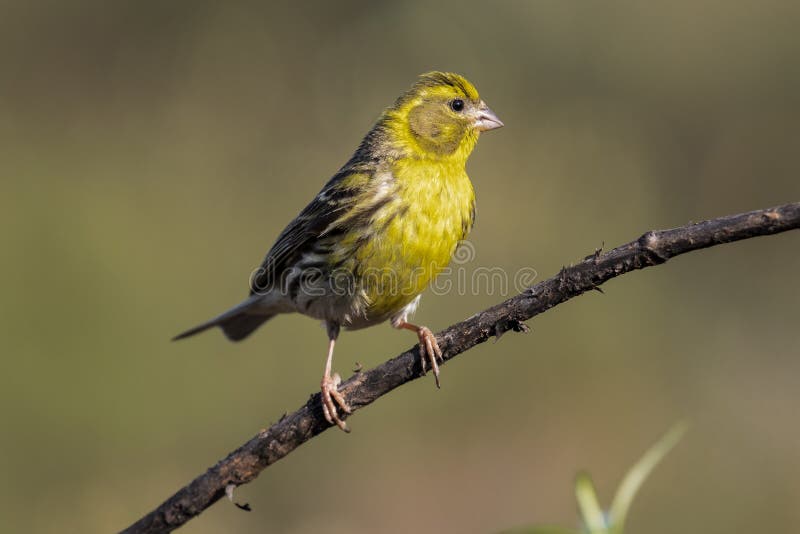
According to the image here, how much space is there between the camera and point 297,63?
877 centimetres

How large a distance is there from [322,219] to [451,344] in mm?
1834

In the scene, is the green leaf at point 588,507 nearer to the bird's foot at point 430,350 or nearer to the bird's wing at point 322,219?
the bird's foot at point 430,350

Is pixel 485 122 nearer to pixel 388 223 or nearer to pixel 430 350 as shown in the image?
pixel 388 223

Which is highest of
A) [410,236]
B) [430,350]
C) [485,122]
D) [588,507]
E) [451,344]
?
[485,122]

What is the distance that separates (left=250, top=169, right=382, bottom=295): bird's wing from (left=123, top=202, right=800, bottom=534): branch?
1.32 metres

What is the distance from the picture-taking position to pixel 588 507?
1260 mm

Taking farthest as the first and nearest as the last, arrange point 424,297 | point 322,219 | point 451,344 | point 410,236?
point 424,297
point 322,219
point 410,236
point 451,344

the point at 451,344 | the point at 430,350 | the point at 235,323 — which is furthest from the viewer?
the point at 235,323

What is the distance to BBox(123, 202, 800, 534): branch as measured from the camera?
2178 mm

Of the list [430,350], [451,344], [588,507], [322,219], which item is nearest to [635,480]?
[588,507]

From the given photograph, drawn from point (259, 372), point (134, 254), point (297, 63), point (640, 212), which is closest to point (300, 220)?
point (259, 372)

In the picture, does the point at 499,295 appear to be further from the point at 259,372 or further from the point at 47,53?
the point at 47,53

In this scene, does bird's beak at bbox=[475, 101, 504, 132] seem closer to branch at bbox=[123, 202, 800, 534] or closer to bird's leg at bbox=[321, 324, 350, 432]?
bird's leg at bbox=[321, 324, 350, 432]

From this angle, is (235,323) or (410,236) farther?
(235,323)
